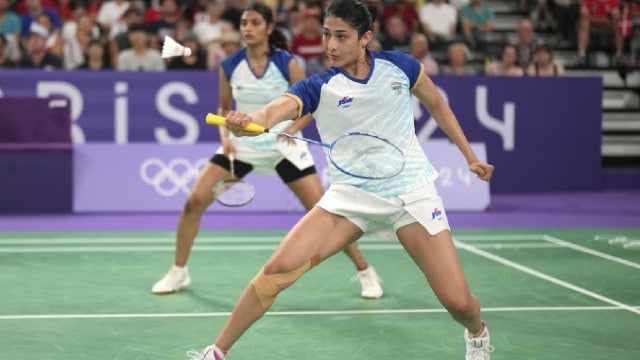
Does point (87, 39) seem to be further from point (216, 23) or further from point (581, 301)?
point (581, 301)

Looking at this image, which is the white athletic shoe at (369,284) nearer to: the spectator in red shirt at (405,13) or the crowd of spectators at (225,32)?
the crowd of spectators at (225,32)

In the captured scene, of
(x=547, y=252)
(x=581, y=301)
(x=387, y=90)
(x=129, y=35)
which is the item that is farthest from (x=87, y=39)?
(x=387, y=90)

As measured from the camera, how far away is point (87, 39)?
1400 cm

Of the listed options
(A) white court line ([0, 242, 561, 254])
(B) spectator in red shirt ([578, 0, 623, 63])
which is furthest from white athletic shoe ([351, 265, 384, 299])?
(B) spectator in red shirt ([578, 0, 623, 63])

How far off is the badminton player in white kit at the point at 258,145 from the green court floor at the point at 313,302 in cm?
43

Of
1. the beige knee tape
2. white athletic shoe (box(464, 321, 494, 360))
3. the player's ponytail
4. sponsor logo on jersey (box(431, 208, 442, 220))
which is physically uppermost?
the player's ponytail

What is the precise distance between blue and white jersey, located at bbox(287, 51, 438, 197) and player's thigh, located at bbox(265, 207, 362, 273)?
20 cm

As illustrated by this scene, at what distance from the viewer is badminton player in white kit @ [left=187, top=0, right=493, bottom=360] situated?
15.9 feet

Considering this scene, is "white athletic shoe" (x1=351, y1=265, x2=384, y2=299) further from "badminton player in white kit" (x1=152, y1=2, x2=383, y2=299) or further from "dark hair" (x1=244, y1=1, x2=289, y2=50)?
"dark hair" (x1=244, y1=1, x2=289, y2=50)

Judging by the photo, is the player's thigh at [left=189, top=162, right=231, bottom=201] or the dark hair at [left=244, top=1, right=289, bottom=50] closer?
the dark hair at [left=244, top=1, right=289, bottom=50]

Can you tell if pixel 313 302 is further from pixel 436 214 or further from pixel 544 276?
pixel 436 214

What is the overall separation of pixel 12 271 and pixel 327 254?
13.5ft

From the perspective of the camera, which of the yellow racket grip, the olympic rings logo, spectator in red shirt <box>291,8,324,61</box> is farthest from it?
spectator in red shirt <box>291,8,324,61</box>

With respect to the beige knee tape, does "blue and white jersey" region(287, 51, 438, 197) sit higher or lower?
higher
